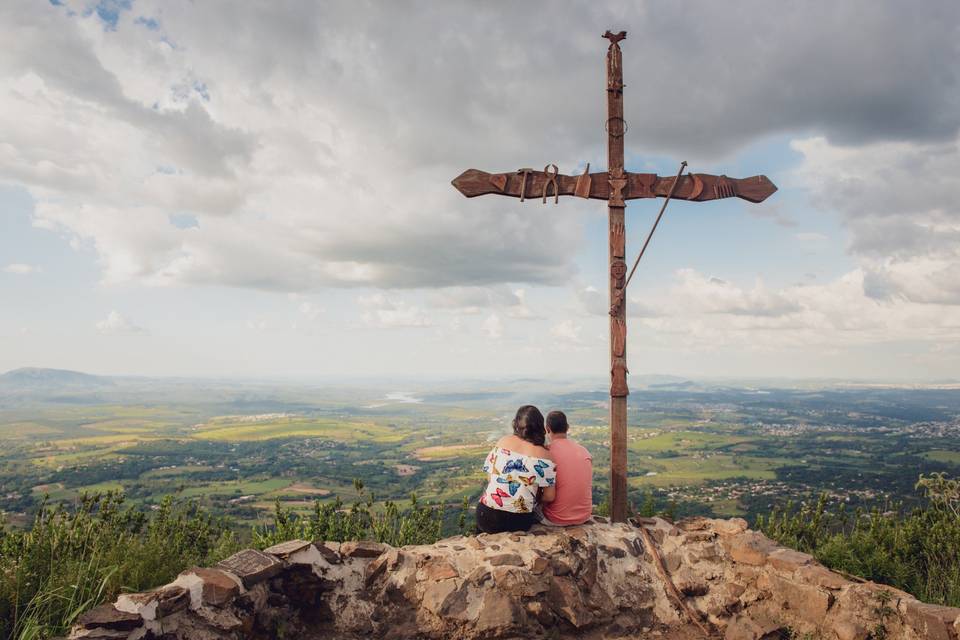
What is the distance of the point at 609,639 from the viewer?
166 inches

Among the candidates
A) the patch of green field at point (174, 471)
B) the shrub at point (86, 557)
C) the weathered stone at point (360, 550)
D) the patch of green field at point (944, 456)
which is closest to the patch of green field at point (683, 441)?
the patch of green field at point (944, 456)

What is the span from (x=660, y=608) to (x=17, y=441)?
4148 inches

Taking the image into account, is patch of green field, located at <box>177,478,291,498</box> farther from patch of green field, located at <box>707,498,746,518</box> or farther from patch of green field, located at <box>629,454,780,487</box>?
patch of green field, located at <box>707,498,746,518</box>

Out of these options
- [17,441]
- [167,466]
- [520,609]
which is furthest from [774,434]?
[17,441]

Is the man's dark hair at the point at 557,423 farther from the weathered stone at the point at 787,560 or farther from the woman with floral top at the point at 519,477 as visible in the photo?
the weathered stone at the point at 787,560

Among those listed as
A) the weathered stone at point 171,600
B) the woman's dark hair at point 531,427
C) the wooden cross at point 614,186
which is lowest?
the weathered stone at point 171,600

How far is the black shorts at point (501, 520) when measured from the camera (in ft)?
15.6

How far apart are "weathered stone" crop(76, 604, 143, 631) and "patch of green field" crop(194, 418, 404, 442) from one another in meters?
82.0

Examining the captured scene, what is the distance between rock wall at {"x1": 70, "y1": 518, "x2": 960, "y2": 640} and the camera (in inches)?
139

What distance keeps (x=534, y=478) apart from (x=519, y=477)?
0.14m

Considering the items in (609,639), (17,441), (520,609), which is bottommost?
(17,441)

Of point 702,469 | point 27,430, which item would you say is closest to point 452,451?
point 702,469

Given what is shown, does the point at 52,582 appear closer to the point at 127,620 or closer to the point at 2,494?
the point at 127,620

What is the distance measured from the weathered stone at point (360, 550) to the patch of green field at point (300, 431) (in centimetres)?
8087
